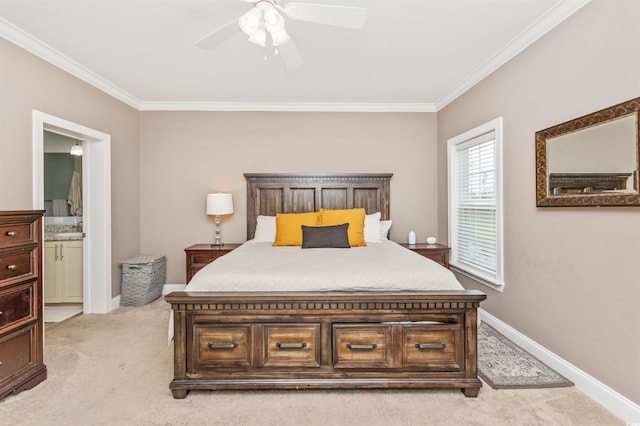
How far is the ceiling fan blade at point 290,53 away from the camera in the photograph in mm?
2139

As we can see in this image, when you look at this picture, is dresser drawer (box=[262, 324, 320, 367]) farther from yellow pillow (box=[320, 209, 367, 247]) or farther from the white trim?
the white trim

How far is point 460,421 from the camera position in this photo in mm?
1784

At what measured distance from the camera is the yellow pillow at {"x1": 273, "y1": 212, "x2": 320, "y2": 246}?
358cm

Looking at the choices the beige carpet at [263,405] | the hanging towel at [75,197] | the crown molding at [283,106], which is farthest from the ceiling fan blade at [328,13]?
the hanging towel at [75,197]

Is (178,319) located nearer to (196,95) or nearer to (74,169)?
(196,95)

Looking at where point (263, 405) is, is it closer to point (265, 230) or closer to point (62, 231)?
point (265, 230)

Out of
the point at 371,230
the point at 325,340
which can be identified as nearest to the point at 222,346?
the point at 325,340

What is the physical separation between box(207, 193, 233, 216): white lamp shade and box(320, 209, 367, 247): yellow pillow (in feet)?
4.11

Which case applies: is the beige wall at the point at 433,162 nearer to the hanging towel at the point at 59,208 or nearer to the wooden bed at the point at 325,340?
the wooden bed at the point at 325,340

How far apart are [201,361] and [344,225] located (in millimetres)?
1976

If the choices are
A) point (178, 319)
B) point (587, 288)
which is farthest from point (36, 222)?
Answer: point (587, 288)

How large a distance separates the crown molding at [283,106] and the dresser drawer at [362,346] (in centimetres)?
317

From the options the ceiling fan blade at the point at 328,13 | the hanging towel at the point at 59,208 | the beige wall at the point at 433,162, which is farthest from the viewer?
the hanging towel at the point at 59,208

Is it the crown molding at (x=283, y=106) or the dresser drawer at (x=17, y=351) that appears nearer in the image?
the dresser drawer at (x=17, y=351)
